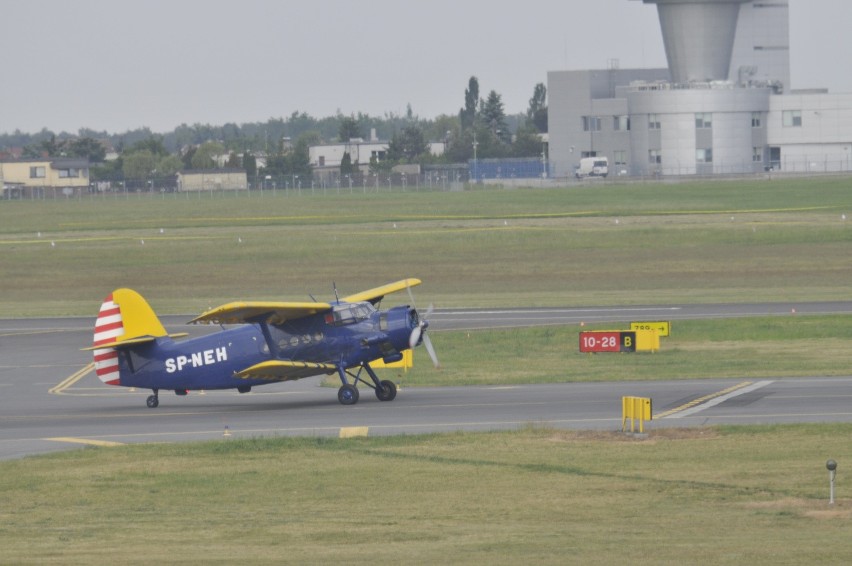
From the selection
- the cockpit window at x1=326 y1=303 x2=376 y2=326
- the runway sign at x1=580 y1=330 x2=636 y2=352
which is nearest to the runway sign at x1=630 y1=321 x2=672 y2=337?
the runway sign at x1=580 y1=330 x2=636 y2=352

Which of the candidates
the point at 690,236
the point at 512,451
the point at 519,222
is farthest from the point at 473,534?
the point at 519,222

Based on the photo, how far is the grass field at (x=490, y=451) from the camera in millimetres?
19406

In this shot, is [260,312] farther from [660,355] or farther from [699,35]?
[699,35]

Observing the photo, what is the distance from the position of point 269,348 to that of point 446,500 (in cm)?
1325

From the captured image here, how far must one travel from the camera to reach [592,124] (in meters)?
170

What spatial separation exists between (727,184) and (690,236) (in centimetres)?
5498

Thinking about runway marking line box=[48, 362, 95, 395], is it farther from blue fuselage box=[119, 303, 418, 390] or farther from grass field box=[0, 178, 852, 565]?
grass field box=[0, 178, 852, 565]

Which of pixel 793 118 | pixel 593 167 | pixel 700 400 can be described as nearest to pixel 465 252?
pixel 700 400

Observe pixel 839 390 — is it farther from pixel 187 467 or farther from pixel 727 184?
pixel 727 184

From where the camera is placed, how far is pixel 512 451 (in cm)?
2680

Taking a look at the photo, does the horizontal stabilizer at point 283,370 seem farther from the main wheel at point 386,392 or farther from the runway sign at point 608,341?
the runway sign at point 608,341

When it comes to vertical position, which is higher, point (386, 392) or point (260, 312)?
point (260, 312)

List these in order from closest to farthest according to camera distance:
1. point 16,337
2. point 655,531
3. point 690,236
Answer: point 655,531 < point 16,337 < point 690,236

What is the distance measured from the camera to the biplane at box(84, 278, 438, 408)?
34.4m
